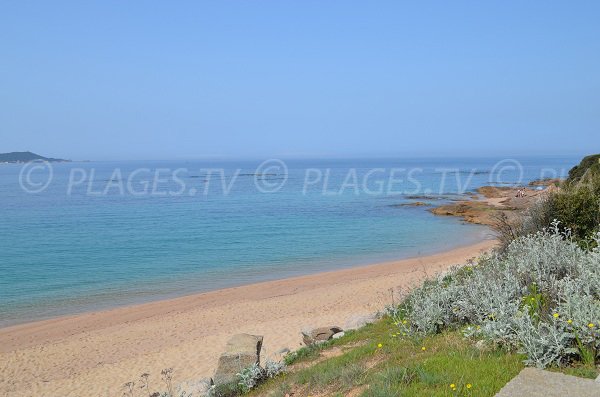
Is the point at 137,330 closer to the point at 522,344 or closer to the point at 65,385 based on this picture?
the point at 65,385

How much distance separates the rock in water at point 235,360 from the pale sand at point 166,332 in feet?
10.5

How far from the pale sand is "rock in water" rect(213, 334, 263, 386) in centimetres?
321

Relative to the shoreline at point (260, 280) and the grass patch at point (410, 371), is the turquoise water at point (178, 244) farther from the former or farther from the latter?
the grass patch at point (410, 371)

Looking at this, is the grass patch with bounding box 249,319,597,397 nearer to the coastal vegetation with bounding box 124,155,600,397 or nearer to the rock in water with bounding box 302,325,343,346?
the coastal vegetation with bounding box 124,155,600,397

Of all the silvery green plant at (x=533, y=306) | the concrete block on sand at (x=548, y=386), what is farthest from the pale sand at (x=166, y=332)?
the concrete block on sand at (x=548, y=386)

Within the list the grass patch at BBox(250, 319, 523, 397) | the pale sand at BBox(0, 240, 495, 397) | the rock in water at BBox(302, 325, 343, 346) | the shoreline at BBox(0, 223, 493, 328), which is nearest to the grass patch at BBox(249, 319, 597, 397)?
the grass patch at BBox(250, 319, 523, 397)

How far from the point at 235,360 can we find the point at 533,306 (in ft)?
14.4

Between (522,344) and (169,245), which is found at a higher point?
(522,344)

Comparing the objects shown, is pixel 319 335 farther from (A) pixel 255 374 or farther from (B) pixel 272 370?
Result: (A) pixel 255 374

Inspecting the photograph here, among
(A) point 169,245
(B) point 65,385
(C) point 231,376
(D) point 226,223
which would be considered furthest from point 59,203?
(C) point 231,376

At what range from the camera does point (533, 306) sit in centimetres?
630

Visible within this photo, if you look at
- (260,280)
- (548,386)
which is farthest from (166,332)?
(548,386)

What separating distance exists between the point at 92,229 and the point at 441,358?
1362 inches

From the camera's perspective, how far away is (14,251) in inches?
1115
